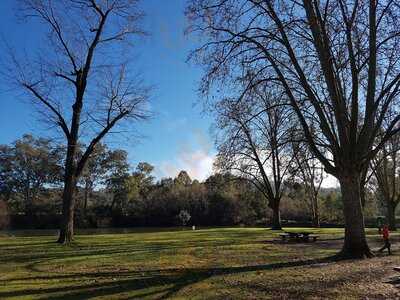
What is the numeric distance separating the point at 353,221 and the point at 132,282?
7641mm

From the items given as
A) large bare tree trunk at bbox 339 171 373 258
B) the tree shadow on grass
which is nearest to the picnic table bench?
Answer: large bare tree trunk at bbox 339 171 373 258

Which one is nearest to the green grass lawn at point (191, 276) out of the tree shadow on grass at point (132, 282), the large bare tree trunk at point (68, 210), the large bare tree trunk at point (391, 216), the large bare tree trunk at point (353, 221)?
the tree shadow on grass at point (132, 282)

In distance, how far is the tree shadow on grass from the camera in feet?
30.5

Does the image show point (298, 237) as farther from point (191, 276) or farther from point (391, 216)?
point (391, 216)

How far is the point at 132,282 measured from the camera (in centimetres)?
1058

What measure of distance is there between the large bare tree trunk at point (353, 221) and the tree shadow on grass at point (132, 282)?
2.18 m

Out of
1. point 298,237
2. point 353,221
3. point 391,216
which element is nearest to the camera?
point 353,221

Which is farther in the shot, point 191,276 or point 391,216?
point 391,216

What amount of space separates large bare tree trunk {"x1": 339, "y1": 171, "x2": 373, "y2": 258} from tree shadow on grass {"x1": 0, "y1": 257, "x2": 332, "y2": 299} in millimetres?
2175

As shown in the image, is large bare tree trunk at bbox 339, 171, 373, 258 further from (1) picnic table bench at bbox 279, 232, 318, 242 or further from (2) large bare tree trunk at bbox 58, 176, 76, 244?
(2) large bare tree trunk at bbox 58, 176, 76, 244

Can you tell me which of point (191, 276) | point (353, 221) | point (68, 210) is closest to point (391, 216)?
point (353, 221)

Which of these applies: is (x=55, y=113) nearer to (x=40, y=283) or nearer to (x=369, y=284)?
(x=40, y=283)

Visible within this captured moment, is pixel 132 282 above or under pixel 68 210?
under

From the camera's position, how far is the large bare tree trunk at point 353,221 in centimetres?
1477
